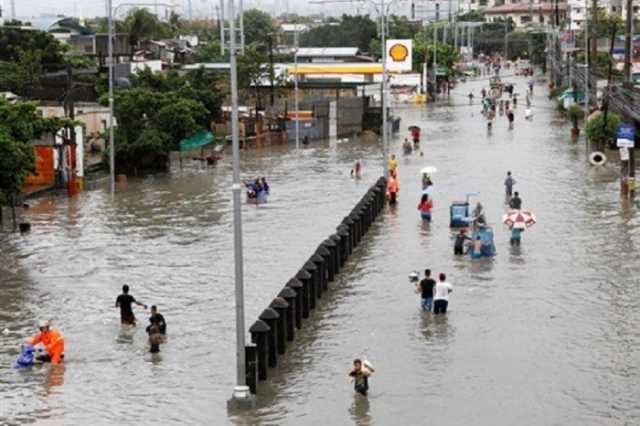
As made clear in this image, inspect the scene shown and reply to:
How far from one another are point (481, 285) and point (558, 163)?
1130 inches

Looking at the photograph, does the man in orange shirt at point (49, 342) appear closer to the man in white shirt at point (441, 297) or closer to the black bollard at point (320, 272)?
the black bollard at point (320, 272)

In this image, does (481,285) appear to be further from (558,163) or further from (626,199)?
(558,163)

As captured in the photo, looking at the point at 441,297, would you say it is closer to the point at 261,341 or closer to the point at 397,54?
the point at 261,341

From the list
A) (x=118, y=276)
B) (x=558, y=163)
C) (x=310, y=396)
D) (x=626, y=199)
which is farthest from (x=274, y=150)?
(x=310, y=396)

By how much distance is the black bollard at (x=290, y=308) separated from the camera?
940 inches

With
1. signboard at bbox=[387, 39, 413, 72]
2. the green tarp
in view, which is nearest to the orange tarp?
the green tarp

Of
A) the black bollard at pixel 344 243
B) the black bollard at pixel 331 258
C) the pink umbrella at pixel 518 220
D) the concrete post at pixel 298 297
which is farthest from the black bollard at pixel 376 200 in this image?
the concrete post at pixel 298 297

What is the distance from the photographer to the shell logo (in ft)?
179

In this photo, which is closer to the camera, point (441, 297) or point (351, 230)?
point (441, 297)

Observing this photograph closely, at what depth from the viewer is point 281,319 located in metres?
23.0

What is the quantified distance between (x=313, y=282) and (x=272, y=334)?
16.5 feet

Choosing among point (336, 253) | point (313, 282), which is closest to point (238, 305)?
point (313, 282)

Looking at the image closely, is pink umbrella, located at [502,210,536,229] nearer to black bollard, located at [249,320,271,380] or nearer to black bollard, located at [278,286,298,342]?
black bollard, located at [278,286,298,342]

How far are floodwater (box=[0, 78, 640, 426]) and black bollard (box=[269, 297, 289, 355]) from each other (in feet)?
0.85
